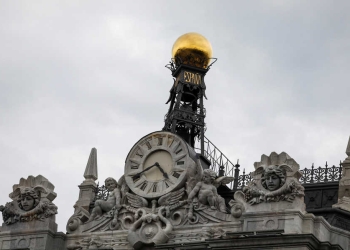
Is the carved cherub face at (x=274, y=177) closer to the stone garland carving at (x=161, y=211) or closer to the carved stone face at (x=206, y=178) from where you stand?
the stone garland carving at (x=161, y=211)

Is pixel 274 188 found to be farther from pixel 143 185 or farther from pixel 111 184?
pixel 111 184

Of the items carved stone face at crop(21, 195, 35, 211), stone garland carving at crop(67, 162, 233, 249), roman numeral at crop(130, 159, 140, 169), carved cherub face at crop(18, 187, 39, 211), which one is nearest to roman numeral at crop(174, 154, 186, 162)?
stone garland carving at crop(67, 162, 233, 249)

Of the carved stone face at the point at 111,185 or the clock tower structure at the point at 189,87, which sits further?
the clock tower structure at the point at 189,87

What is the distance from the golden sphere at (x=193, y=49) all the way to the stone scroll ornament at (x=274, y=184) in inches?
472

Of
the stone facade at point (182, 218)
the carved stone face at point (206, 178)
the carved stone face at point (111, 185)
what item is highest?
the carved stone face at point (111, 185)

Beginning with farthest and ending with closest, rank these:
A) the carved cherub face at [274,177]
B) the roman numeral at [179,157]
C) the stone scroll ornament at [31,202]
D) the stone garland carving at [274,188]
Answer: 1. the stone scroll ornament at [31,202]
2. the roman numeral at [179,157]
3. the carved cherub face at [274,177]
4. the stone garland carving at [274,188]

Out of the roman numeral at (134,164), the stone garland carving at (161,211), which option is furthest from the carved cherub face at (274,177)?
the roman numeral at (134,164)

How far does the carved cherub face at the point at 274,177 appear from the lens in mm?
40219

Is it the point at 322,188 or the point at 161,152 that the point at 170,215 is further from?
the point at 322,188

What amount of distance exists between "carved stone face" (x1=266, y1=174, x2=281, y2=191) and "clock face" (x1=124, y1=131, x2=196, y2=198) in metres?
3.75

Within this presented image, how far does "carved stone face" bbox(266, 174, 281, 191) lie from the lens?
1585 inches

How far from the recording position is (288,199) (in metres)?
39.9

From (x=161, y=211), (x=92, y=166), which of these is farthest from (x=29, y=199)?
(x=161, y=211)

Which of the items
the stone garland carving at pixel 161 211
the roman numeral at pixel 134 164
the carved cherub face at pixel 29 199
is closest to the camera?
the stone garland carving at pixel 161 211
